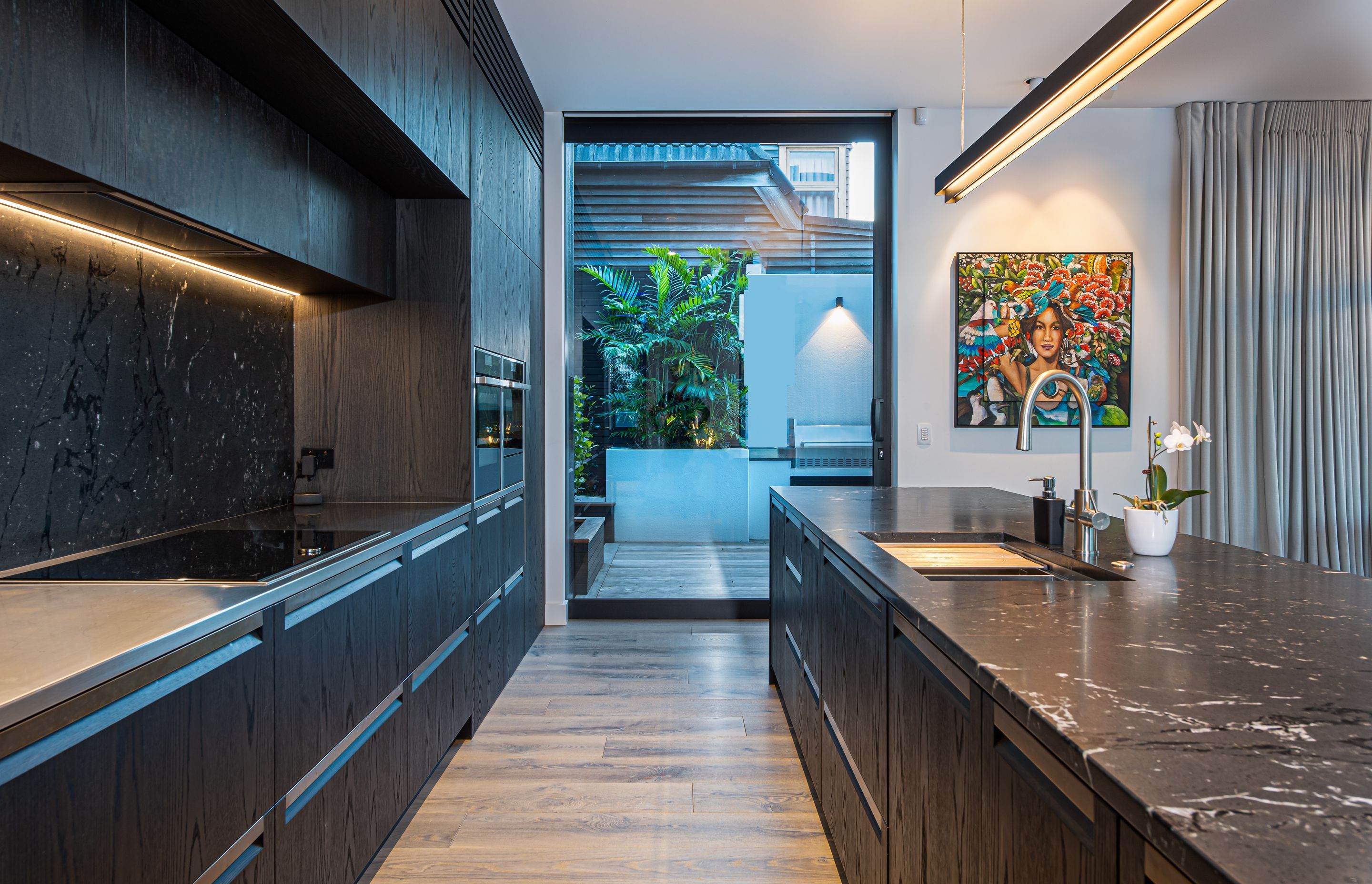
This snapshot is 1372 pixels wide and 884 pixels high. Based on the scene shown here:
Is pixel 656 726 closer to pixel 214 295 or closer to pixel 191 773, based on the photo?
pixel 191 773

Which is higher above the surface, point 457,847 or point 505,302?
point 505,302

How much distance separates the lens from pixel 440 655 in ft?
7.29

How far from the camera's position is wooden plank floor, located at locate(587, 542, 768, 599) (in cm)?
411

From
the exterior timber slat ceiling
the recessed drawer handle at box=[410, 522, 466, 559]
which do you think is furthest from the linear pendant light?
the recessed drawer handle at box=[410, 522, 466, 559]

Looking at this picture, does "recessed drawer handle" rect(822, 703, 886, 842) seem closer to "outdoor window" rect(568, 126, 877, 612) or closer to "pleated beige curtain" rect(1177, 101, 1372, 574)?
"outdoor window" rect(568, 126, 877, 612)

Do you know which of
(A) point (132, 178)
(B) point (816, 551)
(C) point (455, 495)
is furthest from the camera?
(C) point (455, 495)

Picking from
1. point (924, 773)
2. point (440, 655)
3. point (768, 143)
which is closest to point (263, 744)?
point (440, 655)

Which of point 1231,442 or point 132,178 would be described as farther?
point 1231,442

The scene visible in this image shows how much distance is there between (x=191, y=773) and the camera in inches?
42.4

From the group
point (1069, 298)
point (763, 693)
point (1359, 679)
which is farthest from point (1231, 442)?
point (1359, 679)

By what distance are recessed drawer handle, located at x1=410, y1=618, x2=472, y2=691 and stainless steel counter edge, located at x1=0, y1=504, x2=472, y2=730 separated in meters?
0.47

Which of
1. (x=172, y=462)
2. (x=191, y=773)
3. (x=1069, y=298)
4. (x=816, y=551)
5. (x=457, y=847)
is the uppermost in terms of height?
(x=1069, y=298)

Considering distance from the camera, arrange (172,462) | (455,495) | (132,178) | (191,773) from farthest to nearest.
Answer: (455,495)
(172,462)
(132,178)
(191,773)

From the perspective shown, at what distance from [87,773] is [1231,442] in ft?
15.2
